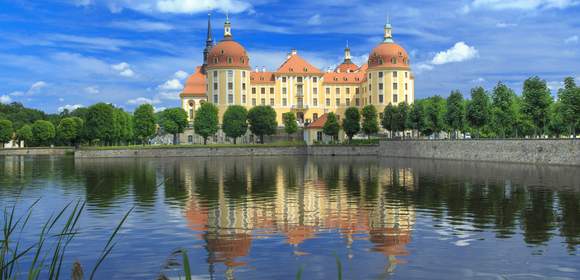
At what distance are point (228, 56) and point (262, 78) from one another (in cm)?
1181

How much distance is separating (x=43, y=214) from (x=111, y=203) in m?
4.53

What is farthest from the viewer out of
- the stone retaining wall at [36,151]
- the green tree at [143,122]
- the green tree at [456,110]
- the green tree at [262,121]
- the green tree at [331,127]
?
the stone retaining wall at [36,151]

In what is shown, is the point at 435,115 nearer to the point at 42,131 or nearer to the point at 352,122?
the point at 352,122

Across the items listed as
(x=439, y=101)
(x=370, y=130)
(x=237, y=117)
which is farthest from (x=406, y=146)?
(x=237, y=117)

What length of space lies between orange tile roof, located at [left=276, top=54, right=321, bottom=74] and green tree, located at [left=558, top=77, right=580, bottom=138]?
80252mm

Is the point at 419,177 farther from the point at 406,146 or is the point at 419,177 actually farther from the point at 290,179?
the point at 406,146

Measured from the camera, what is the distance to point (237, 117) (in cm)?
12131

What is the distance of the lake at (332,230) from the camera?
16172 millimetres

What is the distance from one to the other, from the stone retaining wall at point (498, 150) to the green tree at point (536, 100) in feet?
17.6

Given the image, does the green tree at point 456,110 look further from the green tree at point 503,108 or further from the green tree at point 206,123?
the green tree at point 206,123

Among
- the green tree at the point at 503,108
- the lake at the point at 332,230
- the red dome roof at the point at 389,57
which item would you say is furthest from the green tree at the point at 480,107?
the red dome roof at the point at 389,57

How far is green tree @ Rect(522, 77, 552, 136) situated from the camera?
71.3 meters

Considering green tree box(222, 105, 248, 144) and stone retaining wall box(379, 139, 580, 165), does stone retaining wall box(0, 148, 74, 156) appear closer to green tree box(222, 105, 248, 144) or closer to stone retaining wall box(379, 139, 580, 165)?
green tree box(222, 105, 248, 144)

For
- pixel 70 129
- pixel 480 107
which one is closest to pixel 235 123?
pixel 70 129
